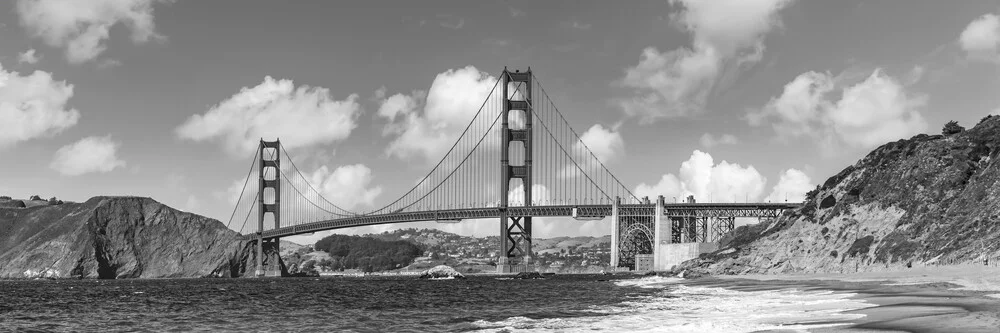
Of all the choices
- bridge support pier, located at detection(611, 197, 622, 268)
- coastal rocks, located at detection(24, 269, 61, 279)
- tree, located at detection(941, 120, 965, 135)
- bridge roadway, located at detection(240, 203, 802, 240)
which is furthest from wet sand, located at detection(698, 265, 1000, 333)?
coastal rocks, located at detection(24, 269, 61, 279)

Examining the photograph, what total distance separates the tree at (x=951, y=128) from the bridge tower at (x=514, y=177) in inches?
2938

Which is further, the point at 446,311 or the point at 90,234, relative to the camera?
the point at 90,234

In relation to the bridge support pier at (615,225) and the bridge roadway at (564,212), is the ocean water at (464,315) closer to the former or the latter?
the bridge roadway at (564,212)

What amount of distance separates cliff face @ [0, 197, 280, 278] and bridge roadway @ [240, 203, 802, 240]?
110ft

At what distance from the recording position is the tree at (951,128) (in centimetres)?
8073

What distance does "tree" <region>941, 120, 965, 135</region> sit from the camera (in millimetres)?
80731

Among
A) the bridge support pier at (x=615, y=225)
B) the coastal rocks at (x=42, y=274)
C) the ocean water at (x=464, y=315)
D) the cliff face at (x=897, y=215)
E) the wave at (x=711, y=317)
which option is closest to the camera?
the wave at (x=711, y=317)

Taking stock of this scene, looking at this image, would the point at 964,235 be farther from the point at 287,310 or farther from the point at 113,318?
the point at 113,318

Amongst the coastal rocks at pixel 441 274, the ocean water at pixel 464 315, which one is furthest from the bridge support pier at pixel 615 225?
the ocean water at pixel 464 315

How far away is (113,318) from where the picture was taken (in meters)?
46.4

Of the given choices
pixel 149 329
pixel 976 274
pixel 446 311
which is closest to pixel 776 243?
pixel 976 274

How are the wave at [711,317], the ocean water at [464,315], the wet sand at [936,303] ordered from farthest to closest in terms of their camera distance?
1. the ocean water at [464,315]
2. the wave at [711,317]
3. the wet sand at [936,303]

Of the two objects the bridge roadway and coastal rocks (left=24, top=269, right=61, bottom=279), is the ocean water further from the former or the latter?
coastal rocks (left=24, top=269, right=61, bottom=279)

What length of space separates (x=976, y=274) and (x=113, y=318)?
44.5 metres
